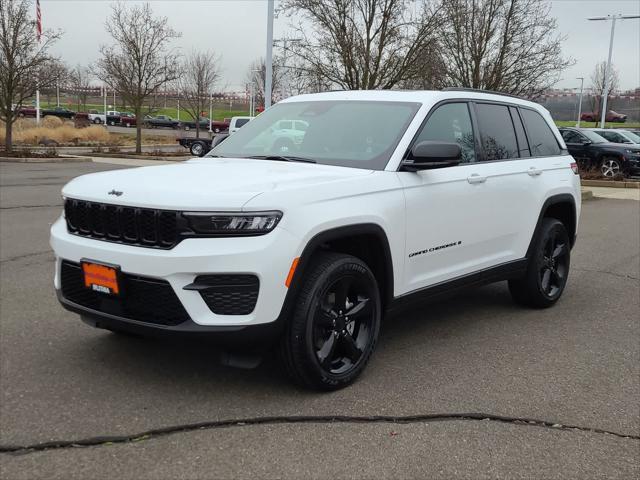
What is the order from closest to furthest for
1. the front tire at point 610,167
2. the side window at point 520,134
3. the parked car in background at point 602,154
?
the side window at point 520,134, the parked car in background at point 602,154, the front tire at point 610,167

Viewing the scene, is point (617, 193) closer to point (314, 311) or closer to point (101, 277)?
point (314, 311)

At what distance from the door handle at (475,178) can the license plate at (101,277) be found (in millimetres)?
2595

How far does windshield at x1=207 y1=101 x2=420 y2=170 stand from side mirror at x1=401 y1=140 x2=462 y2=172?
16 cm

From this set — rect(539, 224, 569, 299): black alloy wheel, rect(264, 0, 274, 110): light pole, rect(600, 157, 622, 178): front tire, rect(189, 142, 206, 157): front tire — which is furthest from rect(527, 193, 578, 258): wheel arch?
rect(189, 142, 206, 157): front tire

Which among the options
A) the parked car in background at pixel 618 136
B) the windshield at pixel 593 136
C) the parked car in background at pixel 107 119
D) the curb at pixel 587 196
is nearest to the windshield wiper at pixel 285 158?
the curb at pixel 587 196

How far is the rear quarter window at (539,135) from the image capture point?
5.77 m

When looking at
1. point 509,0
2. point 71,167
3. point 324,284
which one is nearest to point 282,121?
point 324,284

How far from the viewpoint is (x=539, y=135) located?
19.4 ft

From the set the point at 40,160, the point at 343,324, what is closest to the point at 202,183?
the point at 343,324

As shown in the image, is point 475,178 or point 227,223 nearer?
point 227,223

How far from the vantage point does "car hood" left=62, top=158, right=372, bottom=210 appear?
3275mm

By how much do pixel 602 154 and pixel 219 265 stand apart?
2083cm

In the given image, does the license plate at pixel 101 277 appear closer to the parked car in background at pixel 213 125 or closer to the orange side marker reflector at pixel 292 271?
the orange side marker reflector at pixel 292 271

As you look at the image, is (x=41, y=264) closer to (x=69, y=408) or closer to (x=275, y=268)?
(x=69, y=408)
